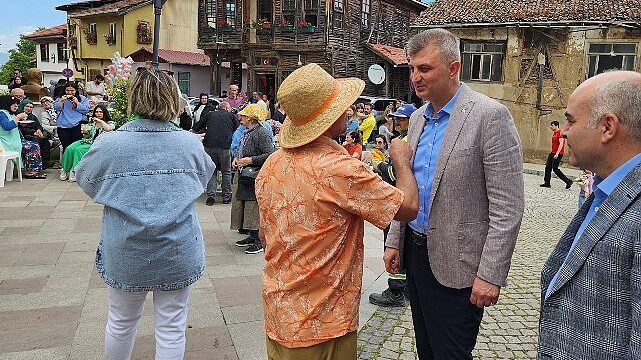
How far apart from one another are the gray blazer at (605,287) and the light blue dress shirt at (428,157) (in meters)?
0.96

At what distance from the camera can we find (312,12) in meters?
24.8

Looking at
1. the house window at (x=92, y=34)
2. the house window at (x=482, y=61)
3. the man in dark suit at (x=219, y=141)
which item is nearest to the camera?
the man in dark suit at (x=219, y=141)

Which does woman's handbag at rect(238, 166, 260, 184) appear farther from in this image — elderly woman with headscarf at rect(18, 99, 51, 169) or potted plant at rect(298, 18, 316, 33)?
potted plant at rect(298, 18, 316, 33)

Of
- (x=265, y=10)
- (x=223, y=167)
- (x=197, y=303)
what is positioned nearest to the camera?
(x=197, y=303)

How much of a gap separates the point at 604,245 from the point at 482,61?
18.1 metres

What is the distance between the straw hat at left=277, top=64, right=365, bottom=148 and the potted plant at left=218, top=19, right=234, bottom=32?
1011 inches

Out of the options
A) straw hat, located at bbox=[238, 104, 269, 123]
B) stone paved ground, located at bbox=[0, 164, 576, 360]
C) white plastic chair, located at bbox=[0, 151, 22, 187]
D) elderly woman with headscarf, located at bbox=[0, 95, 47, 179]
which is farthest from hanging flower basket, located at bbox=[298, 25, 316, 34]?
straw hat, located at bbox=[238, 104, 269, 123]

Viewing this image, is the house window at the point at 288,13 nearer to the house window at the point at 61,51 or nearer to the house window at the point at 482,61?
the house window at the point at 482,61

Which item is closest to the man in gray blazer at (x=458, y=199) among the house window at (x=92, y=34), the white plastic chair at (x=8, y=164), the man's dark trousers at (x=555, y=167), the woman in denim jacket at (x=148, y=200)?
the woman in denim jacket at (x=148, y=200)

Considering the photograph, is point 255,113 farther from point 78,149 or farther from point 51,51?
point 51,51

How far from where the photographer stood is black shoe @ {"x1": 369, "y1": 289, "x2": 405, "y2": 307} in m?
4.45

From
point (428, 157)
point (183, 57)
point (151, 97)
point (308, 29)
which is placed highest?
point (308, 29)

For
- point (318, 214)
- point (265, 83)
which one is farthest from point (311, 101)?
point (265, 83)

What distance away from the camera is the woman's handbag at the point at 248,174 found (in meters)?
5.92
